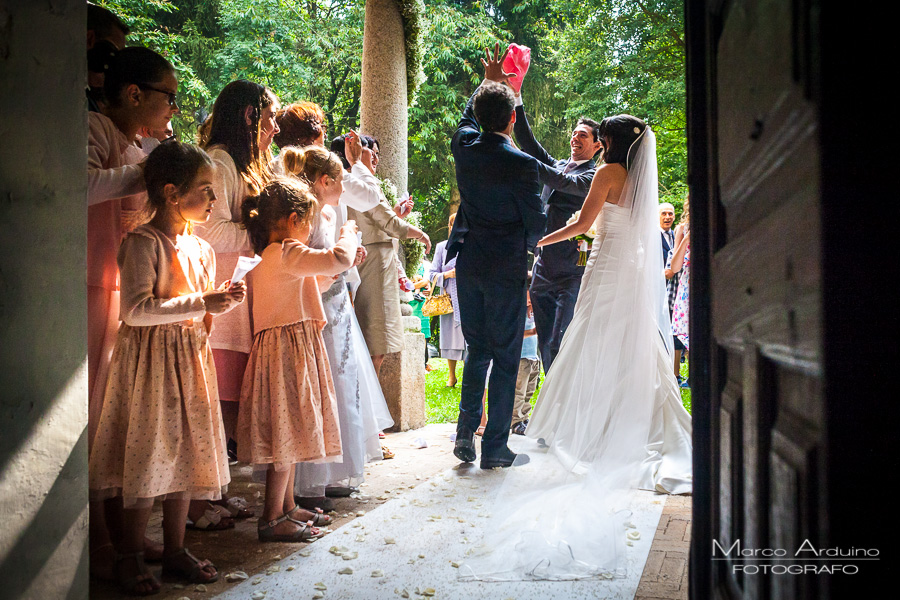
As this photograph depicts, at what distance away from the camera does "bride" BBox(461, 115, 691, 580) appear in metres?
3.49

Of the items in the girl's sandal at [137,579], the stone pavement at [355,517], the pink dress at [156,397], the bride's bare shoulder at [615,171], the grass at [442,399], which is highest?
the bride's bare shoulder at [615,171]

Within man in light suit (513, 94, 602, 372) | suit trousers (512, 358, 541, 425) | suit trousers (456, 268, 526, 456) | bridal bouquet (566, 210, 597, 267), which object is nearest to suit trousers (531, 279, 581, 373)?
man in light suit (513, 94, 602, 372)

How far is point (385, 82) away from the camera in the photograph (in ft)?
21.2

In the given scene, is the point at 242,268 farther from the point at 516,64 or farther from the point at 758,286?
the point at 516,64

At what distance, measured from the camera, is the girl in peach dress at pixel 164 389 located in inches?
101

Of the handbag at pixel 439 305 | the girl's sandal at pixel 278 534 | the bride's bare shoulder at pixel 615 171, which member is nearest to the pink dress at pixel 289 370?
the girl's sandal at pixel 278 534

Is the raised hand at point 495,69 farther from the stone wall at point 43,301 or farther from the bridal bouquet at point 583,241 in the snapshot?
the stone wall at point 43,301

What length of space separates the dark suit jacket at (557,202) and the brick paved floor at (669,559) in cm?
217

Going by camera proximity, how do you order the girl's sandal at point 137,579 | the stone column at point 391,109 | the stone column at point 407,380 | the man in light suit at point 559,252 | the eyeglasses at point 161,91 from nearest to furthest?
the girl's sandal at point 137,579 < the eyeglasses at point 161,91 < the man in light suit at point 559,252 < the stone column at point 407,380 < the stone column at point 391,109

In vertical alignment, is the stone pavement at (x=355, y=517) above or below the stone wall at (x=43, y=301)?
below

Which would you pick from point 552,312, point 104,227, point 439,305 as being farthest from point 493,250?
point 439,305

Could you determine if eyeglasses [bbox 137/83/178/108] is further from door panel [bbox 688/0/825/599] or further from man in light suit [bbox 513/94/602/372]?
man in light suit [bbox 513/94/602/372]

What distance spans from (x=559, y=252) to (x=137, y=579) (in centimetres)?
383

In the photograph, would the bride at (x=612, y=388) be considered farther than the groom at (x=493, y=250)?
No
